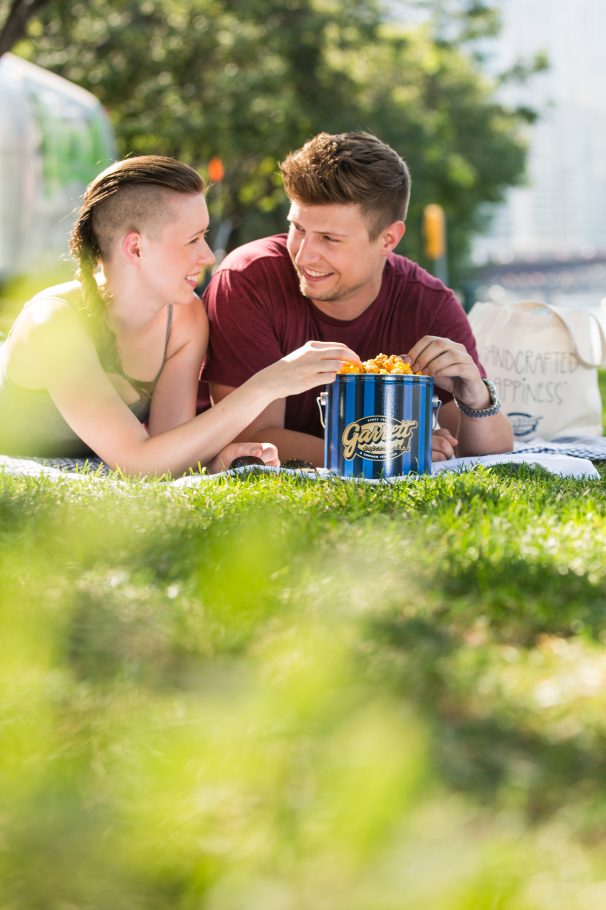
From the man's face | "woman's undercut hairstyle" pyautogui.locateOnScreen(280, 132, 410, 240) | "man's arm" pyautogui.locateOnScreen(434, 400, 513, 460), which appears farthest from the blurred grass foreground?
"woman's undercut hairstyle" pyautogui.locateOnScreen(280, 132, 410, 240)

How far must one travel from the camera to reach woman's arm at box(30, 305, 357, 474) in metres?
4.16

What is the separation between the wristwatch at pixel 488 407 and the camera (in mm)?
4609

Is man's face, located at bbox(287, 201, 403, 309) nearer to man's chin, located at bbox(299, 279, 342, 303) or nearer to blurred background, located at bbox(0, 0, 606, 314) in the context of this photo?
man's chin, located at bbox(299, 279, 342, 303)

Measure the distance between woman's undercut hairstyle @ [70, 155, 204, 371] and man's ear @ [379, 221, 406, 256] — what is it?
81 cm

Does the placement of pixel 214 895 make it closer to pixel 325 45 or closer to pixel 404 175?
pixel 404 175

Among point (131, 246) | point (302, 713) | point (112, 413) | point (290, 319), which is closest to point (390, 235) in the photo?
point (290, 319)

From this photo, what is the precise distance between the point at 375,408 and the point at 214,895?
2444 millimetres

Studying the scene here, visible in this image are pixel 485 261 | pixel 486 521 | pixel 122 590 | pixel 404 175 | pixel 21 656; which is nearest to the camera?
pixel 21 656


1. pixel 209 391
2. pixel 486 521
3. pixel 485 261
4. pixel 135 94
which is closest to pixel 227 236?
pixel 135 94

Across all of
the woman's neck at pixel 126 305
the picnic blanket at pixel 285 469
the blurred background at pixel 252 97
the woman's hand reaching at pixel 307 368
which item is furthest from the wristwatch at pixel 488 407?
the blurred background at pixel 252 97

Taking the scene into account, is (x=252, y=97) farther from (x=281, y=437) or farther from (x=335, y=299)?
(x=281, y=437)

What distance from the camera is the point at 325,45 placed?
1018 inches

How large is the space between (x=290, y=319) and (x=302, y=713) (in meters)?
3.03

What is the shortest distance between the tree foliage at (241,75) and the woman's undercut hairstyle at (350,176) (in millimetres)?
19939
